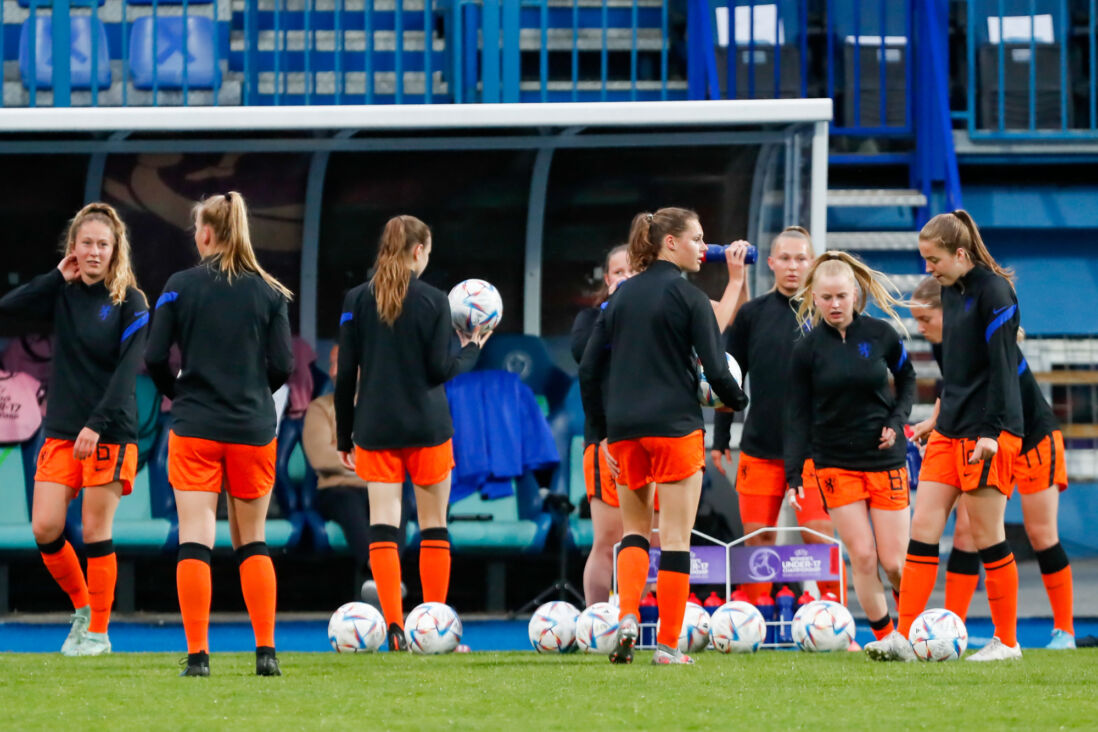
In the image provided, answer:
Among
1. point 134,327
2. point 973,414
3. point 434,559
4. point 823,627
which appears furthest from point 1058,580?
point 134,327

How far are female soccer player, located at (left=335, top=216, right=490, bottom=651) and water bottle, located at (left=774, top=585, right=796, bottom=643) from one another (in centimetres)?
154

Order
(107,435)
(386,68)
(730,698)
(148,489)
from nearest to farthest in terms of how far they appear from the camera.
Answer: (730,698)
(107,435)
(148,489)
(386,68)

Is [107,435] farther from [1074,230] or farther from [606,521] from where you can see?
[1074,230]

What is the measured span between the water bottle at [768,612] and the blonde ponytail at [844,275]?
1220 millimetres

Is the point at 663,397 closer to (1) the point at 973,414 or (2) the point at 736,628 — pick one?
(1) the point at 973,414

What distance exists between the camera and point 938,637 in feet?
20.2

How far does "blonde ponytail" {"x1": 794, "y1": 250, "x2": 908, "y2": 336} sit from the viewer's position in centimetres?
664

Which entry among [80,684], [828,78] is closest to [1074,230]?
[828,78]

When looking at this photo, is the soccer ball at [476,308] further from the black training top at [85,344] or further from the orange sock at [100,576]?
the orange sock at [100,576]

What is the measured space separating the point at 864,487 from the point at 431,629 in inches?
72.0

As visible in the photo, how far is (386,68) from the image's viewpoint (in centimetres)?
1208

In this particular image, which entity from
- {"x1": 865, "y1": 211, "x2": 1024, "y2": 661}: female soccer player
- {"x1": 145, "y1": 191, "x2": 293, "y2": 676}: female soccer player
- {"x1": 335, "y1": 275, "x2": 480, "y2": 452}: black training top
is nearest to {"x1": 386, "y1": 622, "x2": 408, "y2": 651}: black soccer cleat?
{"x1": 335, "y1": 275, "x2": 480, "y2": 452}: black training top

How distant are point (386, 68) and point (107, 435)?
19.8 feet

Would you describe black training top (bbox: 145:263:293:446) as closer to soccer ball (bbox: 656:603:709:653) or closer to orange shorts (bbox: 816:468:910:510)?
soccer ball (bbox: 656:603:709:653)
